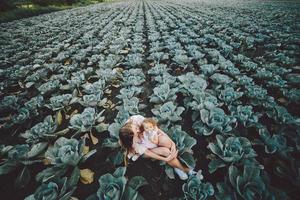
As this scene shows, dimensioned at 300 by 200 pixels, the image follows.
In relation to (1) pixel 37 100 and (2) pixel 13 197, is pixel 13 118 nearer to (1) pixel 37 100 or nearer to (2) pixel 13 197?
(1) pixel 37 100

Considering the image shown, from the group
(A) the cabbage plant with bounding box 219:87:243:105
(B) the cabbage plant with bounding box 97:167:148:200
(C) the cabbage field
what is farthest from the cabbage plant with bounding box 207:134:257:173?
(A) the cabbage plant with bounding box 219:87:243:105

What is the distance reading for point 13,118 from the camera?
10.8ft

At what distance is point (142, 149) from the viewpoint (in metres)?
2.37

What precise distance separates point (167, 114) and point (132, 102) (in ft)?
2.21

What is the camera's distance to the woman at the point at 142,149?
2.27m

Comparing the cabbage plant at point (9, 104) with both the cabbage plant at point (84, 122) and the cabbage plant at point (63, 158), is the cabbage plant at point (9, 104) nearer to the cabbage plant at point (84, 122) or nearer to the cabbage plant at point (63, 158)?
the cabbage plant at point (84, 122)

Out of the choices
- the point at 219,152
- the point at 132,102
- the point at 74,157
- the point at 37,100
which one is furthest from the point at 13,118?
the point at 219,152

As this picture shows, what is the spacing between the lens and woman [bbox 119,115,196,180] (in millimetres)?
2266

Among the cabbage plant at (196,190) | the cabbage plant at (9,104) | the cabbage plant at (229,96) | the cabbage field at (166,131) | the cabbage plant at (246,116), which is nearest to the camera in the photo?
the cabbage plant at (196,190)

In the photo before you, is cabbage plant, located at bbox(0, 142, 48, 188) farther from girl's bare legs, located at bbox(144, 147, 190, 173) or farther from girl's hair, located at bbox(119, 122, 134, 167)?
girl's bare legs, located at bbox(144, 147, 190, 173)

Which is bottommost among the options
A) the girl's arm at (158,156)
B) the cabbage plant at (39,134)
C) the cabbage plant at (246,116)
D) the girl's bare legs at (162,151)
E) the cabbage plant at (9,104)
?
the cabbage plant at (9,104)

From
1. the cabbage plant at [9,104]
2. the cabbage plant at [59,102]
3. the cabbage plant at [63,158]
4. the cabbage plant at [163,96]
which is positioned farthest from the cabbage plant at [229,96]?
the cabbage plant at [9,104]

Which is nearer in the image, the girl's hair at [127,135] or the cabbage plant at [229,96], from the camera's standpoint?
the girl's hair at [127,135]

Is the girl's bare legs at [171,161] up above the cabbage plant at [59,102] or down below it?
above
